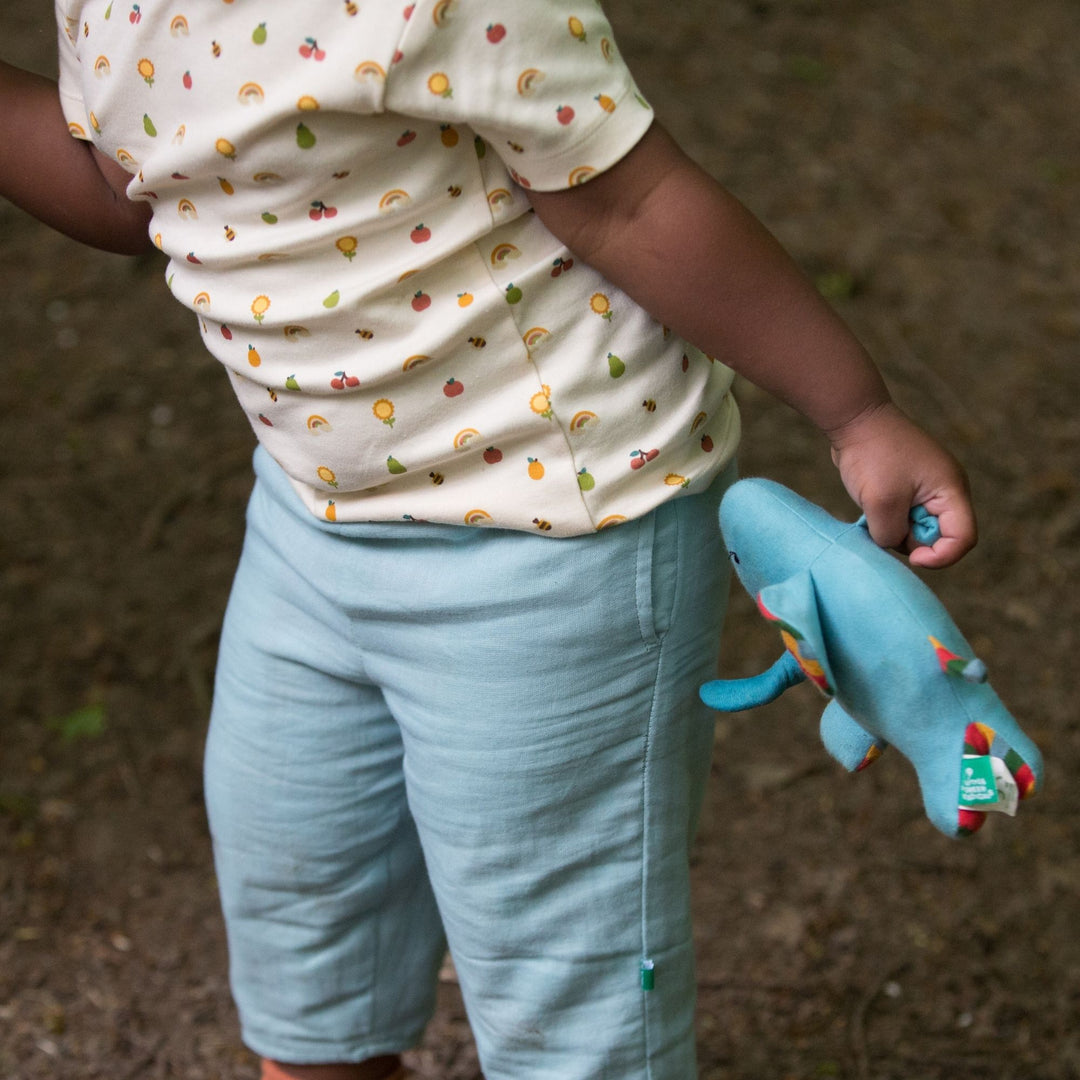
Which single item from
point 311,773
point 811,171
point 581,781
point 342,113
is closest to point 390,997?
point 311,773

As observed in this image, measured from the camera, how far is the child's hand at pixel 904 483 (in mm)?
890

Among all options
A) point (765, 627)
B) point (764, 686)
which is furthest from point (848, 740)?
point (765, 627)

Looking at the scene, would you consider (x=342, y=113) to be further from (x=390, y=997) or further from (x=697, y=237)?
(x=390, y=997)

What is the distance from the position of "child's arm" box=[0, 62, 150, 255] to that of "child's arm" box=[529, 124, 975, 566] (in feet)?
1.29

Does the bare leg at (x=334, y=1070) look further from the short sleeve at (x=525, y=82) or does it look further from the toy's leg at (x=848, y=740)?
the short sleeve at (x=525, y=82)

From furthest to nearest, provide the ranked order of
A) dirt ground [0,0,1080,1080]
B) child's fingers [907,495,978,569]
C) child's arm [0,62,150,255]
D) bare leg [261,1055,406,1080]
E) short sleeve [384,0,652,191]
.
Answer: dirt ground [0,0,1080,1080], bare leg [261,1055,406,1080], child's arm [0,62,150,255], child's fingers [907,495,978,569], short sleeve [384,0,652,191]

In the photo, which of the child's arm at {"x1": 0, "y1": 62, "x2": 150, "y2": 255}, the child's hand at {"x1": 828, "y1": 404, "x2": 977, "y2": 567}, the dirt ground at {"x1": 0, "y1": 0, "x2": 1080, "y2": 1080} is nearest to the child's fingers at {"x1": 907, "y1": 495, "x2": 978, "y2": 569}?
the child's hand at {"x1": 828, "y1": 404, "x2": 977, "y2": 567}

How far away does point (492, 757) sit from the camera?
998mm

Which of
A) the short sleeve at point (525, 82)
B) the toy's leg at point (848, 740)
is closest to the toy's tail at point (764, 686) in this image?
the toy's leg at point (848, 740)

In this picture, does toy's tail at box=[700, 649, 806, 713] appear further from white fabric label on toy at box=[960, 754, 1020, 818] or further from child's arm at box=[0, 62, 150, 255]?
child's arm at box=[0, 62, 150, 255]

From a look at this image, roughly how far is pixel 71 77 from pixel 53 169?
79mm

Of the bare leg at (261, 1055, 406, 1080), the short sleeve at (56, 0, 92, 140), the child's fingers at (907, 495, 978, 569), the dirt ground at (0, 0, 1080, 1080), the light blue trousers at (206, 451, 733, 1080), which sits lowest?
the dirt ground at (0, 0, 1080, 1080)

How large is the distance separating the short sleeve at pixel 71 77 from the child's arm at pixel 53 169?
2 centimetres

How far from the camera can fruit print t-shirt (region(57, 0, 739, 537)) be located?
0.79 metres
